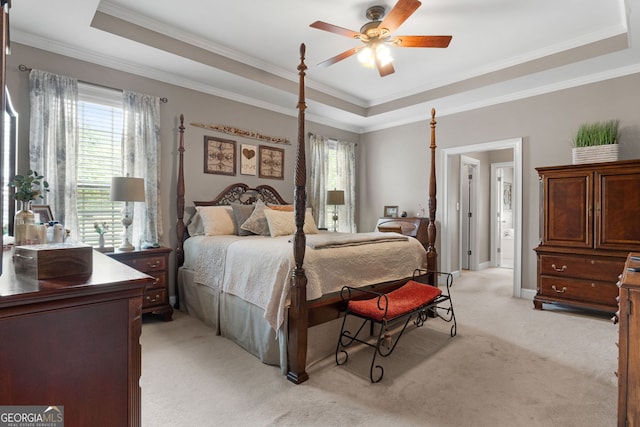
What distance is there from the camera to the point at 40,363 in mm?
917

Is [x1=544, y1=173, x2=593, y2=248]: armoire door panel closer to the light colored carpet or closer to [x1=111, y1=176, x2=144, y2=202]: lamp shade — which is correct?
the light colored carpet

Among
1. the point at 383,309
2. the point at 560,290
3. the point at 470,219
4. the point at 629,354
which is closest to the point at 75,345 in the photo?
the point at 383,309

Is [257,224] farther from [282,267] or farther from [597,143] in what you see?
[597,143]

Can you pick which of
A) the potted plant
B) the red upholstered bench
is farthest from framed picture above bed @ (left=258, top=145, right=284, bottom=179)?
the potted plant

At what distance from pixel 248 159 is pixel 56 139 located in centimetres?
215

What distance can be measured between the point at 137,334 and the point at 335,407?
132 centimetres

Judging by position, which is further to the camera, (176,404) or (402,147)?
(402,147)

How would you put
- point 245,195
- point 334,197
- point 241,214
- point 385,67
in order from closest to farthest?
point 385,67
point 241,214
point 245,195
point 334,197

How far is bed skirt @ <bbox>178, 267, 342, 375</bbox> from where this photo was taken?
7.88 ft

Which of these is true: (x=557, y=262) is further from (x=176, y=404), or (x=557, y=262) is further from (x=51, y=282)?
(x=51, y=282)

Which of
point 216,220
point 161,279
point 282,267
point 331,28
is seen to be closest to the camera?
point 282,267

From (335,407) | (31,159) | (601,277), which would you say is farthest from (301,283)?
(601,277)

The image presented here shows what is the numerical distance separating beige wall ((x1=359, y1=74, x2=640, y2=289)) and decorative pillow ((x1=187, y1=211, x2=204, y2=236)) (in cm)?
335

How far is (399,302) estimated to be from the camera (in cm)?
256
